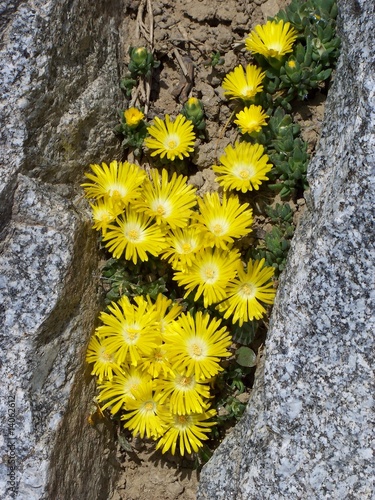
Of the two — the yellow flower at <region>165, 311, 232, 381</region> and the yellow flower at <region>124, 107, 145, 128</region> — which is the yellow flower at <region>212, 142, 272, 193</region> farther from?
the yellow flower at <region>165, 311, 232, 381</region>

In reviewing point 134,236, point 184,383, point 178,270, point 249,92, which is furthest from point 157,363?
point 249,92

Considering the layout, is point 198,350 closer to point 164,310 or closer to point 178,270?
point 164,310

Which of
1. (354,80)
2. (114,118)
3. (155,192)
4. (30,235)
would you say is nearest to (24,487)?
(30,235)

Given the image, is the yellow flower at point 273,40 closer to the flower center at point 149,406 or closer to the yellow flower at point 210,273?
the yellow flower at point 210,273

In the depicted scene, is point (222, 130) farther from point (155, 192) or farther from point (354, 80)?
point (354, 80)

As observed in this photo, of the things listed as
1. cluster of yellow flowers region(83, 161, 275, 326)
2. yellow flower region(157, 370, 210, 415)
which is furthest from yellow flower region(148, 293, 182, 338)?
yellow flower region(157, 370, 210, 415)

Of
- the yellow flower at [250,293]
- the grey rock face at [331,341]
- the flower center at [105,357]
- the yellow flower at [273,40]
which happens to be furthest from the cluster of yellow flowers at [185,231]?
the yellow flower at [273,40]
